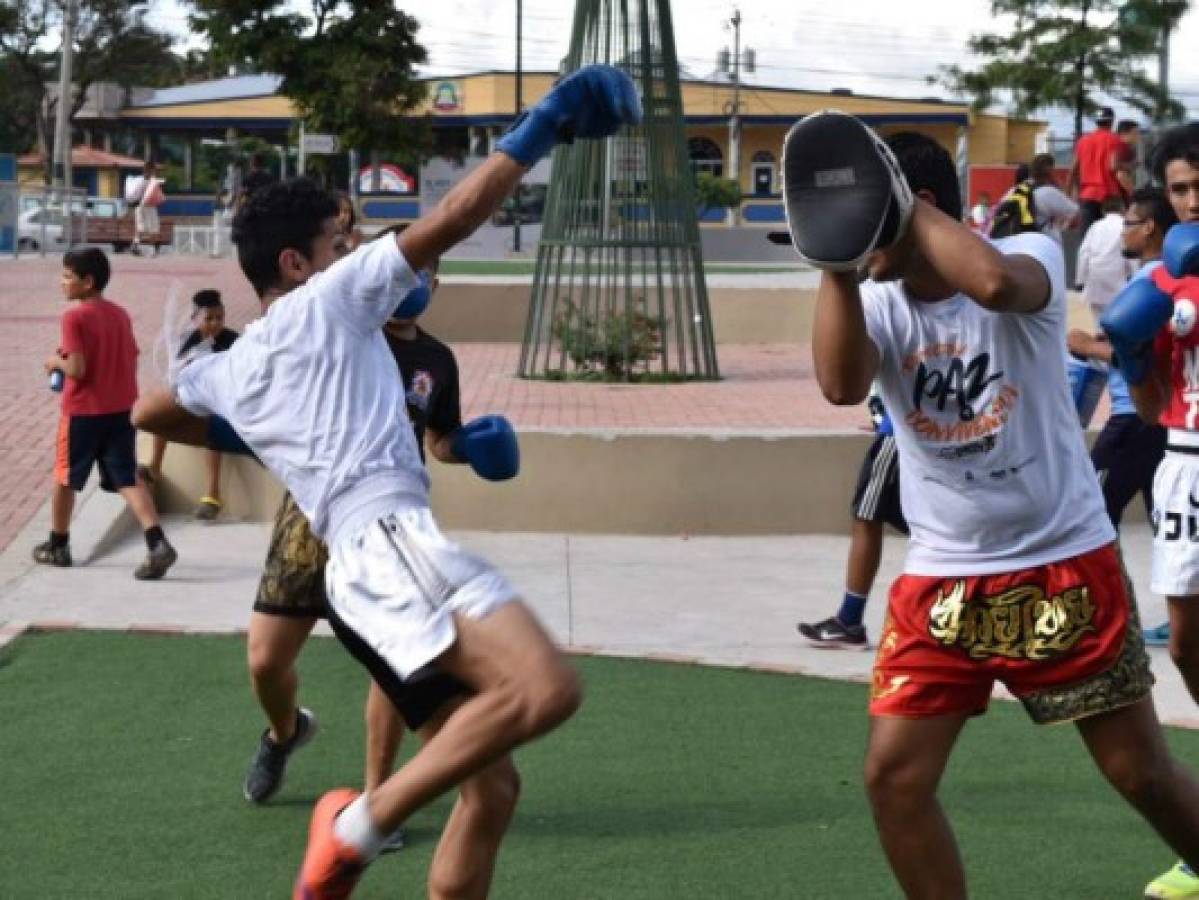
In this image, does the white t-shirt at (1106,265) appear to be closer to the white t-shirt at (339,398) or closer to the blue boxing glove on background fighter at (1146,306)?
the blue boxing glove on background fighter at (1146,306)

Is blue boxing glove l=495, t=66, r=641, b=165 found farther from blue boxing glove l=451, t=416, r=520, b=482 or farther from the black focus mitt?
blue boxing glove l=451, t=416, r=520, b=482

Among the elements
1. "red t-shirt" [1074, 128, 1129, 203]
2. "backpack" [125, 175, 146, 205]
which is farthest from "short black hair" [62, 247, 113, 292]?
"backpack" [125, 175, 146, 205]

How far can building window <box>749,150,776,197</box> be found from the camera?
69.8 metres

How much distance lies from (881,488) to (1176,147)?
2758 millimetres

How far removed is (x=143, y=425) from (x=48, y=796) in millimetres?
1624

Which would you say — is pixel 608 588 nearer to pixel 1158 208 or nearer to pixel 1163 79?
pixel 1158 208

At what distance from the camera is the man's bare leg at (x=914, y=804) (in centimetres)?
410

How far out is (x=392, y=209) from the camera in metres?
60.0

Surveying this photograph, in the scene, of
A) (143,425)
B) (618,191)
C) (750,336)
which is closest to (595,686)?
(143,425)

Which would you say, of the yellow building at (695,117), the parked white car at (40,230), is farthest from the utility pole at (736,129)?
the parked white car at (40,230)

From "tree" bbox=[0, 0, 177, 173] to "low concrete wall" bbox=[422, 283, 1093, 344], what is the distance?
4590 centimetres

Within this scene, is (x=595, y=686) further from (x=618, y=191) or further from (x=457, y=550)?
(x=618, y=191)

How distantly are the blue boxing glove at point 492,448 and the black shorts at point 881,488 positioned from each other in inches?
120

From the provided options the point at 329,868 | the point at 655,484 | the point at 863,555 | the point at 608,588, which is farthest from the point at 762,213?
the point at 329,868
